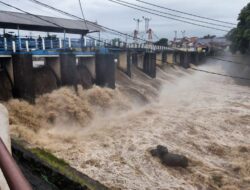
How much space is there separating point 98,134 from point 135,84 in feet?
32.7

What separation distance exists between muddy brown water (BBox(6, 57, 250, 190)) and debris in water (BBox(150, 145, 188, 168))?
0.90 feet

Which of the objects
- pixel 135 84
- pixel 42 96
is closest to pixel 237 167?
pixel 42 96

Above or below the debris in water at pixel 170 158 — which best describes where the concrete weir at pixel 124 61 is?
above

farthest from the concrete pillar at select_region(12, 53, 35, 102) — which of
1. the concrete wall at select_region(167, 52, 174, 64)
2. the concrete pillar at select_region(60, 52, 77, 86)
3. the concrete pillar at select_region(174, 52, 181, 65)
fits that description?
the concrete pillar at select_region(174, 52, 181, 65)

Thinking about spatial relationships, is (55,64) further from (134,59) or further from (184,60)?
(184,60)

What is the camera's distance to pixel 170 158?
10.2 m

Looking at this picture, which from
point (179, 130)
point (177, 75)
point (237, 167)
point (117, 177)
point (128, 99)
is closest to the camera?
point (117, 177)

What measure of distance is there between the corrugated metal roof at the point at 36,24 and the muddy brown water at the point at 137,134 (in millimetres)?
7333

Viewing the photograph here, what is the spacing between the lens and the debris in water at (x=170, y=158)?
1000 centimetres

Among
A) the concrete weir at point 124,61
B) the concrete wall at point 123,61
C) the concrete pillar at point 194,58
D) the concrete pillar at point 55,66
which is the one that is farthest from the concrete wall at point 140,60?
the concrete pillar at point 194,58

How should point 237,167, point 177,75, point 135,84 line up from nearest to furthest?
1. point 237,167
2. point 135,84
3. point 177,75

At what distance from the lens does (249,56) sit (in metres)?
35.7

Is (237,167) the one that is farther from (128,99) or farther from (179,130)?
(128,99)

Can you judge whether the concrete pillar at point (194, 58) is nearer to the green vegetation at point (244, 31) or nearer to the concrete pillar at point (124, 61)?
the green vegetation at point (244, 31)
